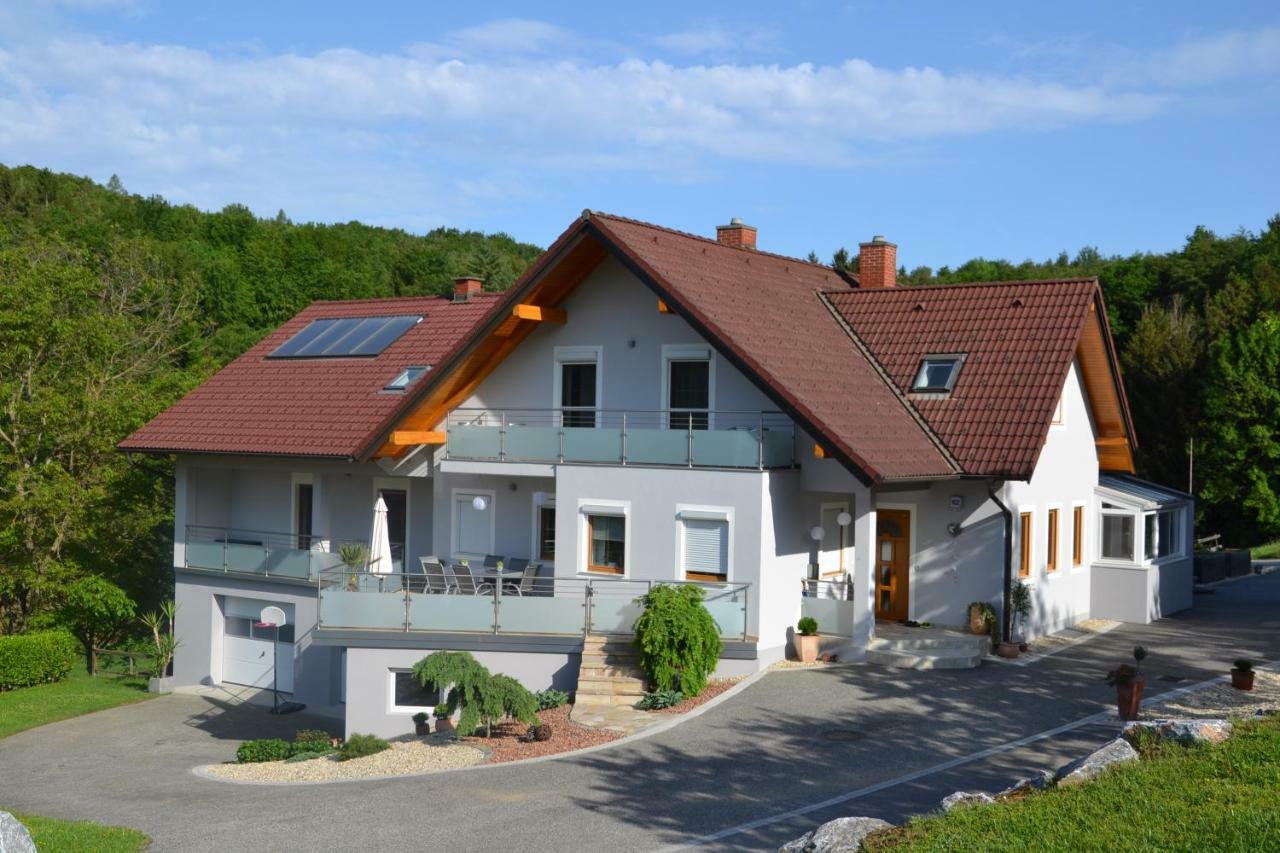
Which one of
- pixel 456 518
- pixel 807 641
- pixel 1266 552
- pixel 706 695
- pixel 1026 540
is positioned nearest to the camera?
pixel 706 695

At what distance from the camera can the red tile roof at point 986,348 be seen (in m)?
21.3

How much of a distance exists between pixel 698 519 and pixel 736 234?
917 centimetres

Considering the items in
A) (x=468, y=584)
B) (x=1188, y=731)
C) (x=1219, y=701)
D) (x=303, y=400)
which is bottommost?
(x=1219, y=701)

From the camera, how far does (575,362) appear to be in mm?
23516

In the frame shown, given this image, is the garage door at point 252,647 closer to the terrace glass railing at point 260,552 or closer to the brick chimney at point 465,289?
the terrace glass railing at point 260,552

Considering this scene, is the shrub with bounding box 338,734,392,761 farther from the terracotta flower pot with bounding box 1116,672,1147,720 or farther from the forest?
the forest

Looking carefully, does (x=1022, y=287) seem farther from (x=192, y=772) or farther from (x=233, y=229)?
(x=233, y=229)

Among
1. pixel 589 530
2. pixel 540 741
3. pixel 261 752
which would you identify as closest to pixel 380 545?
pixel 589 530

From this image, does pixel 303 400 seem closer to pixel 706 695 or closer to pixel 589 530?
pixel 589 530

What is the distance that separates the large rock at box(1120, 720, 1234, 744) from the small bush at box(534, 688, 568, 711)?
32.0ft

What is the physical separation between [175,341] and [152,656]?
69.4ft

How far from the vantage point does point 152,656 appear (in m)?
30.3

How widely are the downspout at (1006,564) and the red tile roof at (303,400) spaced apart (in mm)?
10982

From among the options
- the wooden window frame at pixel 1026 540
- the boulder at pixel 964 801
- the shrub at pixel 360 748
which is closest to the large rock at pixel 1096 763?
the boulder at pixel 964 801
